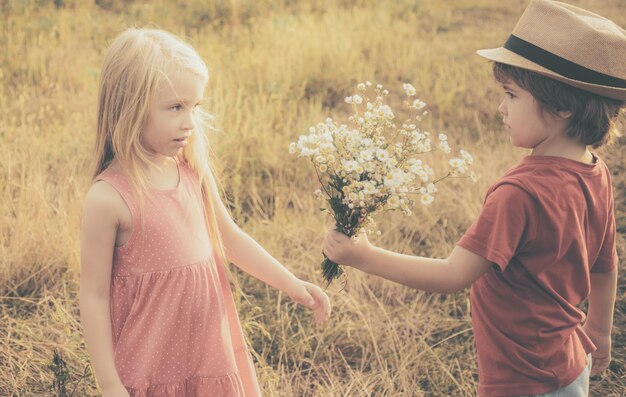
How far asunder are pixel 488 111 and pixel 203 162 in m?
4.02

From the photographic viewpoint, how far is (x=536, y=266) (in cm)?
183

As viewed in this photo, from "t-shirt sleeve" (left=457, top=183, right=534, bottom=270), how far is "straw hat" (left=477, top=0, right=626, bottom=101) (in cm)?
34

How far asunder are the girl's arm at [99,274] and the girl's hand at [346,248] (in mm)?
589

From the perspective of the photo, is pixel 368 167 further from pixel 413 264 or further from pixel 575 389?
pixel 575 389

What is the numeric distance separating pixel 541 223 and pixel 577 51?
18.0 inches

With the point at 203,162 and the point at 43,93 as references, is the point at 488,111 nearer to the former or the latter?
the point at 43,93

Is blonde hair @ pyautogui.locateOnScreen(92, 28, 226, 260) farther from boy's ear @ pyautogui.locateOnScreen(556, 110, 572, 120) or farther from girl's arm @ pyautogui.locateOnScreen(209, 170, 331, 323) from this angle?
boy's ear @ pyautogui.locateOnScreen(556, 110, 572, 120)

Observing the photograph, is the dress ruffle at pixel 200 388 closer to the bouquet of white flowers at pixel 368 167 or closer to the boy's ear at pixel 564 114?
the bouquet of white flowers at pixel 368 167

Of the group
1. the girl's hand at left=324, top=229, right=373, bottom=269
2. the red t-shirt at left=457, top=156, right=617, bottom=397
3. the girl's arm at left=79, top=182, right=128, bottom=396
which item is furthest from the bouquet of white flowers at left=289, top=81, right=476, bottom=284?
the girl's arm at left=79, top=182, right=128, bottom=396

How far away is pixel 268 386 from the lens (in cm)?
280

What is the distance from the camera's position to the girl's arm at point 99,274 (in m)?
1.84

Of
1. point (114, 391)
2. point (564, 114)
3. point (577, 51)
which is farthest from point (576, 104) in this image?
point (114, 391)

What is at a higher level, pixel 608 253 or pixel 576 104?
pixel 576 104

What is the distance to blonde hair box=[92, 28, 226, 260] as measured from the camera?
1.89m
